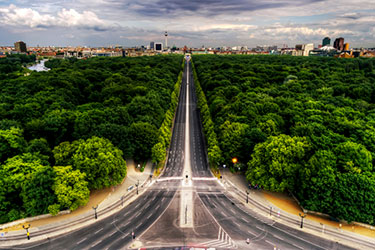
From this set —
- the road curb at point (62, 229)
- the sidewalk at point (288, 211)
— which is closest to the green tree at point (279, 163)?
the sidewalk at point (288, 211)

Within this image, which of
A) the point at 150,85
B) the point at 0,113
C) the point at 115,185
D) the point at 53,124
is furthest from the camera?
the point at 150,85

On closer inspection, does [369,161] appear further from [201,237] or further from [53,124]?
[53,124]

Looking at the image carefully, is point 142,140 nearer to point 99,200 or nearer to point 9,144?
point 99,200

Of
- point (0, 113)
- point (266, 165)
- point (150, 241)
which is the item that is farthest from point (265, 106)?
point (0, 113)

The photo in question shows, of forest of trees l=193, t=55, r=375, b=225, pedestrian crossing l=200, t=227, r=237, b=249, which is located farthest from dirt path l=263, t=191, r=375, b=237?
pedestrian crossing l=200, t=227, r=237, b=249

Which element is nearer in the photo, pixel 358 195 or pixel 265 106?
pixel 358 195

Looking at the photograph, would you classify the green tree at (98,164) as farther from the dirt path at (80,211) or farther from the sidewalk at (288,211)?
the sidewalk at (288,211)

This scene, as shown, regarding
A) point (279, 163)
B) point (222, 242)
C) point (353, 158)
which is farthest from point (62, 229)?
point (353, 158)
